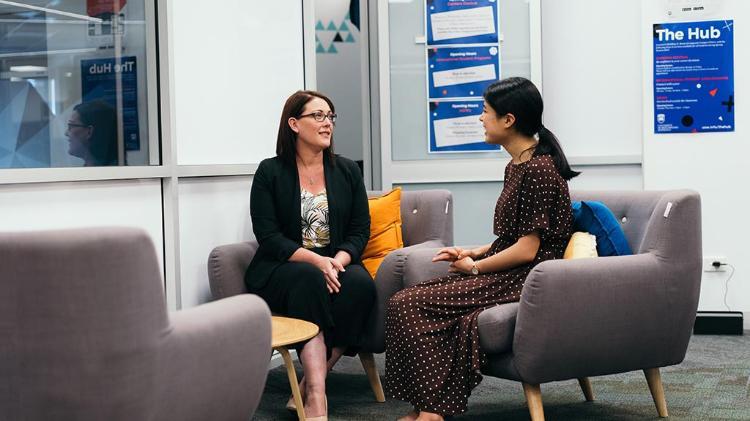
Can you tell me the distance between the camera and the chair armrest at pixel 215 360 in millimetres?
2053

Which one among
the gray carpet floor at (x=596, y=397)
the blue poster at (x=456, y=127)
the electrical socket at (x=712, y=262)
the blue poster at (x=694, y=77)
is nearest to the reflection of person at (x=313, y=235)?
the gray carpet floor at (x=596, y=397)

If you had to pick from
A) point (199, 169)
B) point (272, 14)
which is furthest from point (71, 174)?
point (272, 14)

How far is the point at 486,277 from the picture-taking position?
131 inches

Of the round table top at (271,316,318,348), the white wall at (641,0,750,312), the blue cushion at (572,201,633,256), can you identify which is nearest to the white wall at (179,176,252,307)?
the round table top at (271,316,318,348)

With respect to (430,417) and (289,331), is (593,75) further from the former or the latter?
(289,331)

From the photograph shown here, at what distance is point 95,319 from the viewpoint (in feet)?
6.31

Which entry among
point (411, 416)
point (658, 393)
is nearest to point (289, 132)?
point (411, 416)

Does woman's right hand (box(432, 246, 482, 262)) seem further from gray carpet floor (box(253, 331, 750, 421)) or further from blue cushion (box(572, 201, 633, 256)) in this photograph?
gray carpet floor (box(253, 331, 750, 421))

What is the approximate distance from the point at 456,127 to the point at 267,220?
211 cm

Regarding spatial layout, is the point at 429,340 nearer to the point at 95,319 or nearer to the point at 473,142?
the point at 95,319

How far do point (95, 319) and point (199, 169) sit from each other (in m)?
2.02

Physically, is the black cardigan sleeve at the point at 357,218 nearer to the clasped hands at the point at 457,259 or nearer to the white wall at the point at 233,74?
the clasped hands at the point at 457,259

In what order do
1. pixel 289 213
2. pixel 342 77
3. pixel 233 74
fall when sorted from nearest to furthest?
1. pixel 289 213
2. pixel 233 74
3. pixel 342 77

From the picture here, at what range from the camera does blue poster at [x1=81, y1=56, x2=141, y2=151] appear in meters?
3.40
